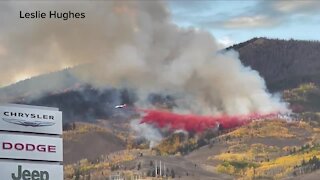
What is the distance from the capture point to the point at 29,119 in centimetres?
11225

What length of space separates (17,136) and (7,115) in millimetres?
3302

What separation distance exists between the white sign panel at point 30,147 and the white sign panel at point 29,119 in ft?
4.37

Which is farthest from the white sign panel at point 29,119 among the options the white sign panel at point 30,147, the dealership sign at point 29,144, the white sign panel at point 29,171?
the white sign panel at point 29,171

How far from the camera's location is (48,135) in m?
113

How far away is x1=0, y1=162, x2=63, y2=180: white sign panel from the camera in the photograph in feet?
352

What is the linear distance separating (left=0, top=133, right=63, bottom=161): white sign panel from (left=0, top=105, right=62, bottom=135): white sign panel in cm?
133

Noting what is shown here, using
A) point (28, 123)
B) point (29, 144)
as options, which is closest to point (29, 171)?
point (29, 144)

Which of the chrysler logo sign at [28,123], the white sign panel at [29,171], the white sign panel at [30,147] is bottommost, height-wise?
the white sign panel at [29,171]

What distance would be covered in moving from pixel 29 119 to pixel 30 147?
411cm

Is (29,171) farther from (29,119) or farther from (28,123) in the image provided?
(29,119)

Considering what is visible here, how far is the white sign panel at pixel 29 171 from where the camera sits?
107 metres

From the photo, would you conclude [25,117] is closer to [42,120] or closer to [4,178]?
[42,120]

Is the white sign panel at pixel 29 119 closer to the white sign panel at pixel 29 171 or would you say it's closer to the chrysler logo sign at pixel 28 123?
the chrysler logo sign at pixel 28 123

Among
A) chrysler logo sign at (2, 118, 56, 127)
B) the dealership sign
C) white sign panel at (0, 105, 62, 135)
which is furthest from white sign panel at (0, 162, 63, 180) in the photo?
chrysler logo sign at (2, 118, 56, 127)
